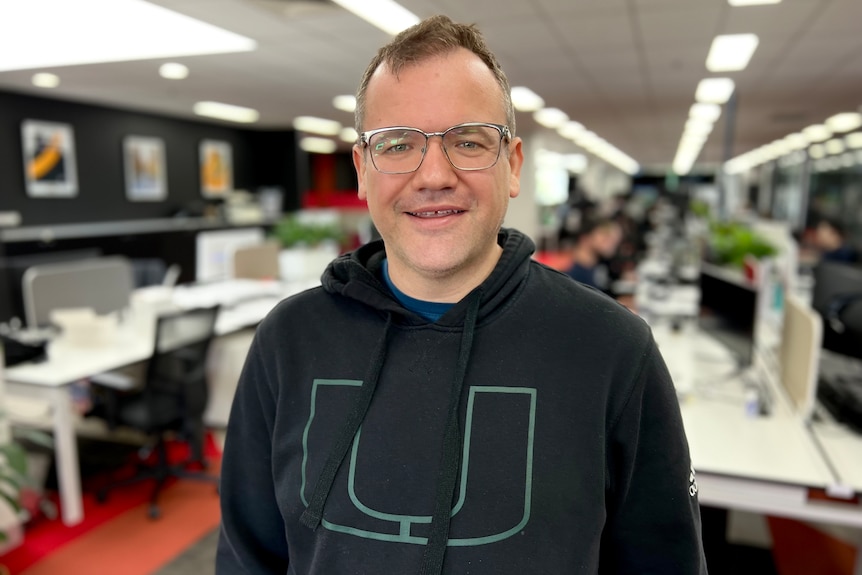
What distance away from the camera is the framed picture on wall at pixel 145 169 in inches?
335

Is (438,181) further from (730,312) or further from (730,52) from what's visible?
(730,52)

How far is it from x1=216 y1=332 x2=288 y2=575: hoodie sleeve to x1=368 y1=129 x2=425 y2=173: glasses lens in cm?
40

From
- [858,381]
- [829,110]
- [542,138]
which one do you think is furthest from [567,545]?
[542,138]

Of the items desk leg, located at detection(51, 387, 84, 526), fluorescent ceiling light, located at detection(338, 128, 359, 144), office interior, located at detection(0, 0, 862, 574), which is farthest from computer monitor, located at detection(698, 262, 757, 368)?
fluorescent ceiling light, located at detection(338, 128, 359, 144)

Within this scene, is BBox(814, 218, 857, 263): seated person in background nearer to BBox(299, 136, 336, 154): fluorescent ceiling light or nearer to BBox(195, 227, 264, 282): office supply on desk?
BBox(195, 227, 264, 282): office supply on desk

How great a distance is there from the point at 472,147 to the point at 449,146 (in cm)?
4

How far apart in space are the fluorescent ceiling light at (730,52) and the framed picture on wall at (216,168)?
767 cm

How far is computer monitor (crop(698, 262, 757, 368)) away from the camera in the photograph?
2602 millimetres

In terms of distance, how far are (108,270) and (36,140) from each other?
4.28m

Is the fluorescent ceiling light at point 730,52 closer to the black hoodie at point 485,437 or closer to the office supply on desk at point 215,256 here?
the office supply on desk at point 215,256

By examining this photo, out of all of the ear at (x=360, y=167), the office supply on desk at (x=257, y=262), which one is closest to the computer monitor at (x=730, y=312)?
the ear at (x=360, y=167)

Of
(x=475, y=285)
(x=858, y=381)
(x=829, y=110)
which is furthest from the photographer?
(x=829, y=110)

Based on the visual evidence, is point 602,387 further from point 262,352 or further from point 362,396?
point 262,352

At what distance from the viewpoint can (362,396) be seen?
3.08 feet
